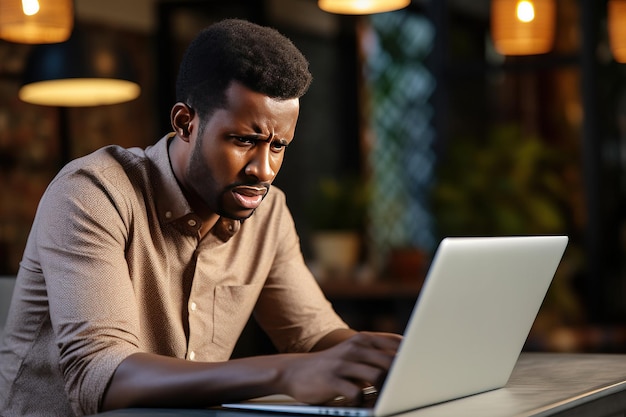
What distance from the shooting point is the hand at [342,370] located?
4.37 ft

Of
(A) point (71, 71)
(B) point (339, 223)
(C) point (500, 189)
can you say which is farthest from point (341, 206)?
(A) point (71, 71)

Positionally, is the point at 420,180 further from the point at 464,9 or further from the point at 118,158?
the point at 118,158

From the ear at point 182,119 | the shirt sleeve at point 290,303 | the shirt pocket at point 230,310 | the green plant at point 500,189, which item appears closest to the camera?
the ear at point 182,119

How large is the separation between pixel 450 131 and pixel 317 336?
4.83 meters

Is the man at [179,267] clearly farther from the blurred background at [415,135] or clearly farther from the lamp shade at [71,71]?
the blurred background at [415,135]

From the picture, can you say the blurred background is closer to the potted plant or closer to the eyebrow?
the potted plant

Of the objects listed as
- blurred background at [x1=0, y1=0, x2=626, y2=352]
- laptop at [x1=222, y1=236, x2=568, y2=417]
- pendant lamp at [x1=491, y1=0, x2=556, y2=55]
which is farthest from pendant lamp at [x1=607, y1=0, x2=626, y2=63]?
laptop at [x1=222, y1=236, x2=568, y2=417]

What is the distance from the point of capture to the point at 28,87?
4.50 meters

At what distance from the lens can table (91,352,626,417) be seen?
4.41 ft

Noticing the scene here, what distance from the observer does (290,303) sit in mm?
2133

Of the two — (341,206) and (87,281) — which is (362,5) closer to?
(87,281)

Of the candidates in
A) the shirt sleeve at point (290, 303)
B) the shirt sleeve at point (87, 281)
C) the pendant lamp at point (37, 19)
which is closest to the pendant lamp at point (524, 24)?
the pendant lamp at point (37, 19)

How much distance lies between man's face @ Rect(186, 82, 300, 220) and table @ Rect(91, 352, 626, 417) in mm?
432

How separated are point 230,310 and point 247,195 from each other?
34 centimetres
